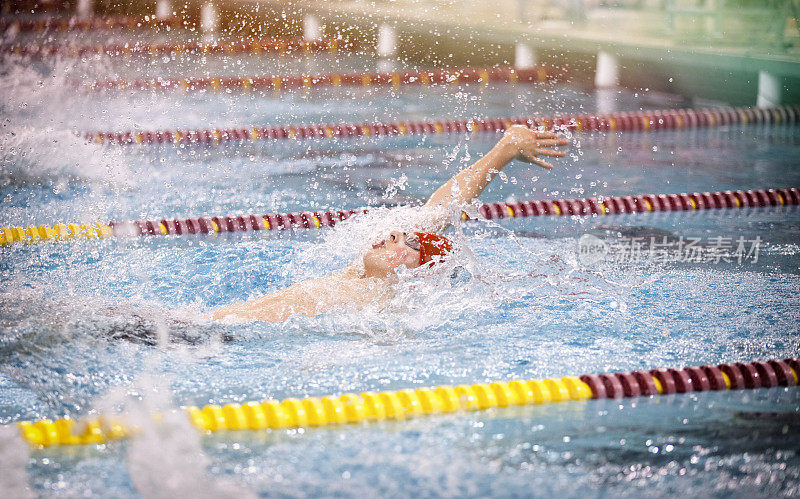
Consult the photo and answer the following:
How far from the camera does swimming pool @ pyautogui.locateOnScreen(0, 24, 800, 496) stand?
7.45 feet

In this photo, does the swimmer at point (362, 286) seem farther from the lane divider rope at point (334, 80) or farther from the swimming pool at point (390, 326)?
the lane divider rope at point (334, 80)

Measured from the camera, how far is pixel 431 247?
3143mm

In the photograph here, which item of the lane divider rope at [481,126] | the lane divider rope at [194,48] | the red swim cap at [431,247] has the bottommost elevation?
the lane divider rope at [481,126]

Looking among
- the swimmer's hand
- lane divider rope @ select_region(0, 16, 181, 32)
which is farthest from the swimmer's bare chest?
lane divider rope @ select_region(0, 16, 181, 32)

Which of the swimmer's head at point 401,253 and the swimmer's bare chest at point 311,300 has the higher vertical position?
the swimmer's head at point 401,253

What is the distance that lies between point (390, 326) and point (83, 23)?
1163cm

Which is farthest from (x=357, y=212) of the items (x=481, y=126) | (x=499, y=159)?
(x=481, y=126)

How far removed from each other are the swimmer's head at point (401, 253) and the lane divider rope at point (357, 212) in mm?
1441

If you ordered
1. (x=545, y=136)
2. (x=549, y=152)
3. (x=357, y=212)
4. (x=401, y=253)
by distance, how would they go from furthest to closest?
(x=357, y=212)
(x=545, y=136)
(x=549, y=152)
(x=401, y=253)

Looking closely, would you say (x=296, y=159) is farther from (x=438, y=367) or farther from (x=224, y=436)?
(x=224, y=436)

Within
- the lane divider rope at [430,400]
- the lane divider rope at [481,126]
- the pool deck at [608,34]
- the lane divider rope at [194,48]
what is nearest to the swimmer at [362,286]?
the lane divider rope at [430,400]

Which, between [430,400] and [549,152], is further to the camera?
[549,152]

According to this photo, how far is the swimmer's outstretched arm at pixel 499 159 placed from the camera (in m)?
3.34

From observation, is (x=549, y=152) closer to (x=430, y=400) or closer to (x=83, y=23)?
(x=430, y=400)
